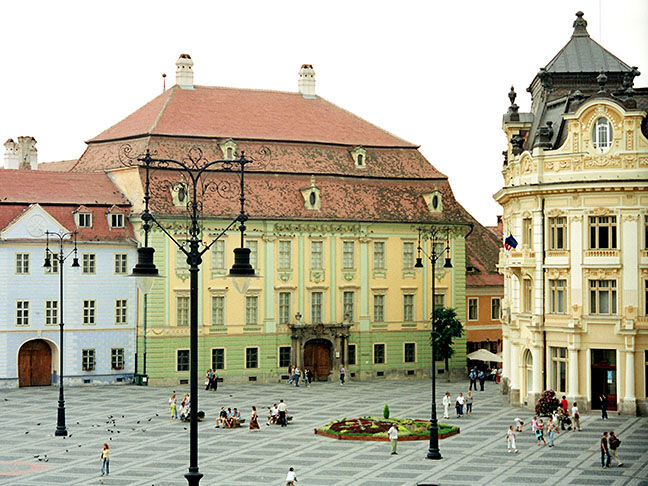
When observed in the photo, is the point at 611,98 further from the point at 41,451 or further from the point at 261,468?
the point at 41,451

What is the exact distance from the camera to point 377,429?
57.9m

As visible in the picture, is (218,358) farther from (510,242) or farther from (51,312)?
(510,242)

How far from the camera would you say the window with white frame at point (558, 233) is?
65.8 meters

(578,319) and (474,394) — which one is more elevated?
(578,319)

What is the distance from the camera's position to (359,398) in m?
73.2

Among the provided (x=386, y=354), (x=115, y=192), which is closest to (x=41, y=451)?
(x=115, y=192)

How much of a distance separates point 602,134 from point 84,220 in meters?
34.2

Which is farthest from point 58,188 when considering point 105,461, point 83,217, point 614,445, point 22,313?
point 614,445

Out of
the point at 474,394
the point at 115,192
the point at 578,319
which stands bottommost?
the point at 474,394

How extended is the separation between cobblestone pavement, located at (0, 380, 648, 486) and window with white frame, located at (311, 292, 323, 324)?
1180cm

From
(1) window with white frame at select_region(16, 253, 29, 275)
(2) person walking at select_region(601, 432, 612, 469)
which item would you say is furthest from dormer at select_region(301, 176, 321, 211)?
(2) person walking at select_region(601, 432, 612, 469)

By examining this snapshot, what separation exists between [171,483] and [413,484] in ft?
29.5

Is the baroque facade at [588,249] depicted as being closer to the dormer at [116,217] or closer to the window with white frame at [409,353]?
the window with white frame at [409,353]

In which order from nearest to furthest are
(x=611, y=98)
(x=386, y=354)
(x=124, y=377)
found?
(x=611, y=98) < (x=124, y=377) < (x=386, y=354)
